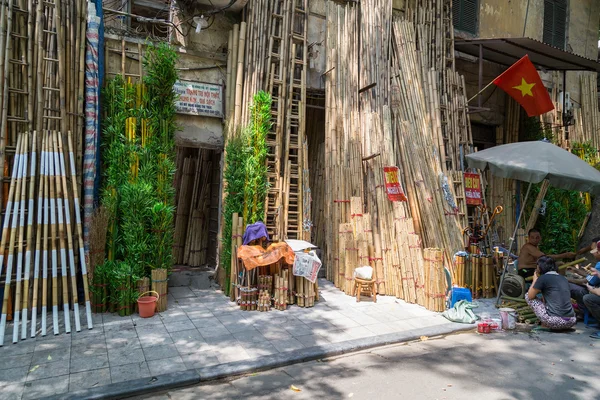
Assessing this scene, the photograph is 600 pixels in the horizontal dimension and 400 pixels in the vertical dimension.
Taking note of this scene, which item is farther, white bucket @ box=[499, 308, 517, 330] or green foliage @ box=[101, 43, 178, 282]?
green foliage @ box=[101, 43, 178, 282]

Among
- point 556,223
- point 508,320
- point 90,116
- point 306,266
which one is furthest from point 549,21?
point 90,116

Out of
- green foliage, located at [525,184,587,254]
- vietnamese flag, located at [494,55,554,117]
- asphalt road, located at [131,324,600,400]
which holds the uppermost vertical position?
vietnamese flag, located at [494,55,554,117]

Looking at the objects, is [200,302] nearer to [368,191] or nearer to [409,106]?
[368,191]

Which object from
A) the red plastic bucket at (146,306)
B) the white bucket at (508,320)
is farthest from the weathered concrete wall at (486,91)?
the red plastic bucket at (146,306)

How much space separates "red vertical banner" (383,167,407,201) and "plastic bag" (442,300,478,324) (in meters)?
2.06

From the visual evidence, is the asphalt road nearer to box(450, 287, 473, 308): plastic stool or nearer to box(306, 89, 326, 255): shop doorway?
box(450, 287, 473, 308): plastic stool

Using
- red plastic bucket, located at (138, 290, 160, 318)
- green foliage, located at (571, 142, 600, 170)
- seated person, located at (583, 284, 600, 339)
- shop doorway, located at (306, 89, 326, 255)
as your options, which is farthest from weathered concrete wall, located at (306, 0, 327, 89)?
green foliage, located at (571, 142, 600, 170)

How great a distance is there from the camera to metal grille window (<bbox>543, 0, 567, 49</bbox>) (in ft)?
40.2

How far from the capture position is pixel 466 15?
10867 millimetres

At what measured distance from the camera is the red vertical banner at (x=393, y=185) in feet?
24.5

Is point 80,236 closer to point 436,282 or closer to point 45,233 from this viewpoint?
point 45,233

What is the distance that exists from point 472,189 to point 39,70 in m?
8.41

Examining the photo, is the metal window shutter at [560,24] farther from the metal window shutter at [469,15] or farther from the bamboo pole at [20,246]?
the bamboo pole at [20,246]

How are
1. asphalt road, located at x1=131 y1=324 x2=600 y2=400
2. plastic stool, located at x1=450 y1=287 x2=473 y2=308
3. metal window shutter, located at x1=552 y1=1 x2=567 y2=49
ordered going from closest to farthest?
1. asphalt road, located at x1=131 y1=324 x2=600 y2=400
2. plastic stool, located at x1=450 y1=287 x2=473 y2=308
3. metal window shutter, located at x1=552 y1=1 x2=567 y2=49
